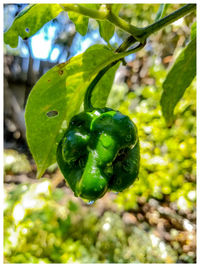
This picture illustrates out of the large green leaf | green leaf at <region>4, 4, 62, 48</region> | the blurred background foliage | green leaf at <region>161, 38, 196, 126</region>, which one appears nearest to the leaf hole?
the large green leaf

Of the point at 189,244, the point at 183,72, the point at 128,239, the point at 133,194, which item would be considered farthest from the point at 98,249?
the point at 183,72

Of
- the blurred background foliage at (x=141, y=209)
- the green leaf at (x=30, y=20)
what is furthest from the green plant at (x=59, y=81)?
the blurred background foliage at (x=141, y=209)

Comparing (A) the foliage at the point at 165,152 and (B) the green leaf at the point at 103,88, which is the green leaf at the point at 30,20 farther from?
(A) the foliage at the point at 165,152

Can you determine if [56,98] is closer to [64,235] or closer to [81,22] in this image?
[81,22]

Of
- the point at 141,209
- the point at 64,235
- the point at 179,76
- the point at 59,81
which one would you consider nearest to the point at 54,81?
the point at 59,81

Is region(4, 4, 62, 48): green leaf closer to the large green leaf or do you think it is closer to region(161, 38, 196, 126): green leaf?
the large green leaf
